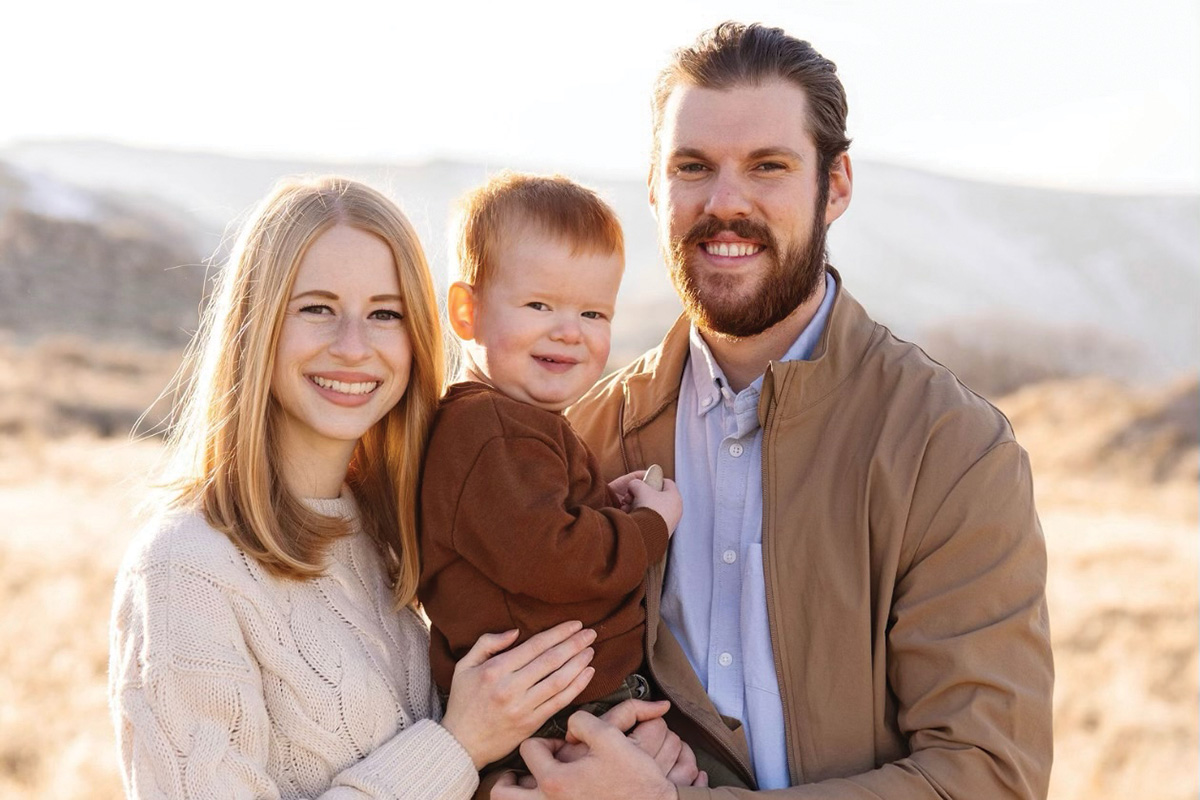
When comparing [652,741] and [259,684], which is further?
[652,741]

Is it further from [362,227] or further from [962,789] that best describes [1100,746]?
[362,227]

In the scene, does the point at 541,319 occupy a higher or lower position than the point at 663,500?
higher

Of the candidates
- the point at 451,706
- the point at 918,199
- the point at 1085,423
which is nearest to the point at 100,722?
the point at 451,706

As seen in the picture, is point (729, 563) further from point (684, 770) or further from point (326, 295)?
point (326, 295)

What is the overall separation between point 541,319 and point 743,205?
2.33ft

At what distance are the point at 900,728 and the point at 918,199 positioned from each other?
5155cm

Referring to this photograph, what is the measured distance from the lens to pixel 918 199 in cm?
5147

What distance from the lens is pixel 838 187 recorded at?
341 centimetres

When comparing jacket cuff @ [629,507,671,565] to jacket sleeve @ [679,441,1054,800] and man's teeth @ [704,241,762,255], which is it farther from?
man's teeth @ [704,241,762,255]

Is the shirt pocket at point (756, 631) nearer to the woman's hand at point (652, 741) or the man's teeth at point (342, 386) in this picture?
the woman's hand at point (652, 741)

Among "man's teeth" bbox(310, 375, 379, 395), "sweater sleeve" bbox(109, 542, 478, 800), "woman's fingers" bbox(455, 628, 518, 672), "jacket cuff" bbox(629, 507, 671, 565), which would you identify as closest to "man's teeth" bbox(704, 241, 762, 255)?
"jacket cuff" bbox(629, 507, 671, 565)

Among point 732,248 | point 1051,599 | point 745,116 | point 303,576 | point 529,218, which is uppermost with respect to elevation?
point 745,116

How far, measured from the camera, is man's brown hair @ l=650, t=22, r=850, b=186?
10.5ft

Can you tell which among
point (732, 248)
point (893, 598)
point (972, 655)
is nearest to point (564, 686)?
Result: point (893, 598)
